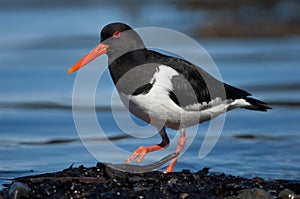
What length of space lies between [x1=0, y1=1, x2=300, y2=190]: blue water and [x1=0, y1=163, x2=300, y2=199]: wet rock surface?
0.76 meters

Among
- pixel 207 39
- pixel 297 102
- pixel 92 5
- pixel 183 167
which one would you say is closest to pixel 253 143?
pixel 183 167

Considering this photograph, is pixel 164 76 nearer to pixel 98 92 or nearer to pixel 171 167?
pixel 171 167

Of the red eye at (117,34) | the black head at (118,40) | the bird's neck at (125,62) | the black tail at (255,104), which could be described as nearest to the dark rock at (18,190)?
the bird's neck at (125,62)

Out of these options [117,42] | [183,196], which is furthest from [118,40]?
[183,196]

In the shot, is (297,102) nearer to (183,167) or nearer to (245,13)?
(183,167)

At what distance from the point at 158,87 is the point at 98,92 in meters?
4.37

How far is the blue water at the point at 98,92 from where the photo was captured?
770 cm

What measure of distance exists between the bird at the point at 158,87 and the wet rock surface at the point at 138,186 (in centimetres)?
53

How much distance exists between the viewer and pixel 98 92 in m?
10.8

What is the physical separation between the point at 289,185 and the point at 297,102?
4.66 m

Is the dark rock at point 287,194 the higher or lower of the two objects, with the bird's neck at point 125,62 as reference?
lower

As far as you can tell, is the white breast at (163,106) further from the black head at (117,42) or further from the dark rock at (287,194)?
the dark rock at (287,194)

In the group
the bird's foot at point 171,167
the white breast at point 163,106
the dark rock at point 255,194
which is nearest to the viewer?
the dark rock at point 255,194

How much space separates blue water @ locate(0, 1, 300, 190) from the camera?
7.70 meters
